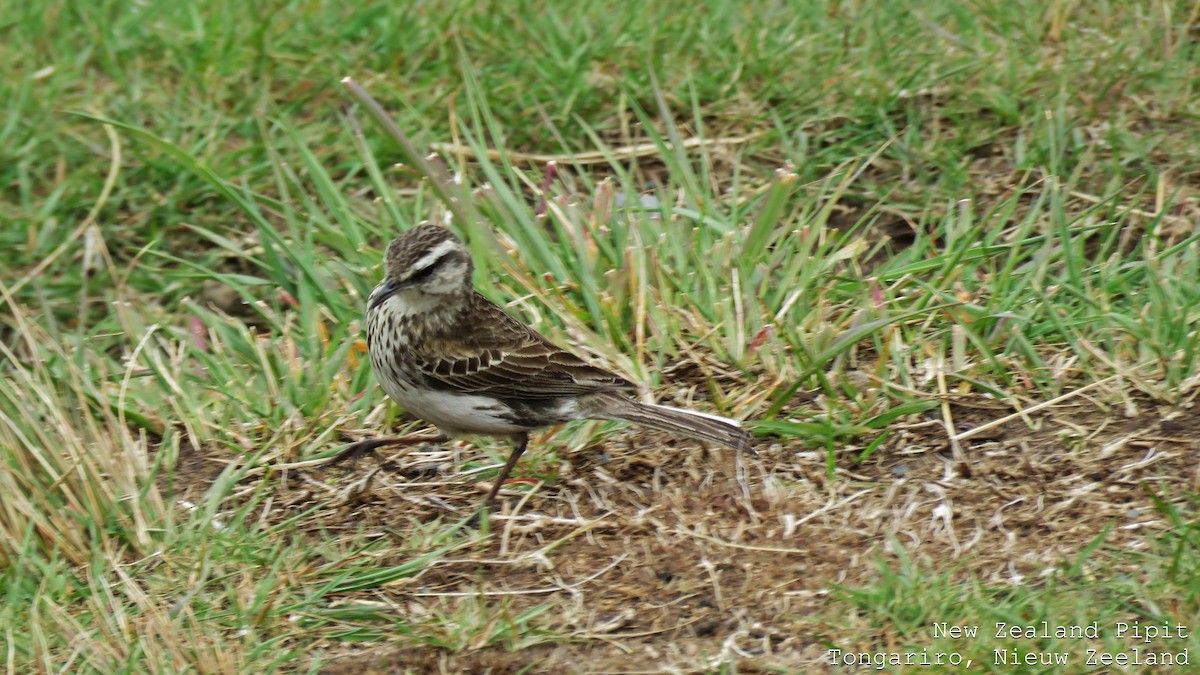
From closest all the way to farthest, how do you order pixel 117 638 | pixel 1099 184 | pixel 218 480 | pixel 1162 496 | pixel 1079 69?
pixel 117 638 → pixel 1162 496 → pixel 218 480 → pixel 1099 184 → pixel 1079 69

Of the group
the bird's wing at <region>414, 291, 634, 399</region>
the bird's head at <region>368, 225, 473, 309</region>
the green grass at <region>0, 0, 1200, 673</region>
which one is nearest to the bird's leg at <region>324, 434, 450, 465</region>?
the green grass at <region>0, 0, 1200, 673</region>

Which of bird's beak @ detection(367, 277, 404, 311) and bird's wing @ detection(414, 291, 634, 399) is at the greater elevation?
bird's beak @ detection(367, 277, 404, 311)

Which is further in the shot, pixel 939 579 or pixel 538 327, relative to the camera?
pixel 538 327

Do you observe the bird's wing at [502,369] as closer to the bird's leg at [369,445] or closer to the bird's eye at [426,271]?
the bird's eye at [426,271]

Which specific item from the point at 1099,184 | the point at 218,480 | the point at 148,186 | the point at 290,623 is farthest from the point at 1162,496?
the point at 148,186

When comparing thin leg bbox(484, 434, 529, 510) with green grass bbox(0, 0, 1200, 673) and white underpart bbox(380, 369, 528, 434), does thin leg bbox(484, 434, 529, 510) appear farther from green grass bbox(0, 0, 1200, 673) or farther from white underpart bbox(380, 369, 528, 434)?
green grass bbox(0, 0, 1200, 673)

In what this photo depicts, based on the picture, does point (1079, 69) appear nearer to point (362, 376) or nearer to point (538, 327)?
point (538, 327)

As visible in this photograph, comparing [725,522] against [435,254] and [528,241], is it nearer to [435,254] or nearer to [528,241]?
[435,254]

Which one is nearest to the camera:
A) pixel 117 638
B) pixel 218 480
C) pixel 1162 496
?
pixel 117 638

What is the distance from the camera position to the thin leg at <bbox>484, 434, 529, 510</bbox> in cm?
457

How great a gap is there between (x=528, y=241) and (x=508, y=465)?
131cm

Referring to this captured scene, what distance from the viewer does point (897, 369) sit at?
4.96m

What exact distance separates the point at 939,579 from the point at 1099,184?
2677mm

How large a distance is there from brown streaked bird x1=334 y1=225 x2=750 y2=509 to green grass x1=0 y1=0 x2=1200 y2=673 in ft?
0.98
